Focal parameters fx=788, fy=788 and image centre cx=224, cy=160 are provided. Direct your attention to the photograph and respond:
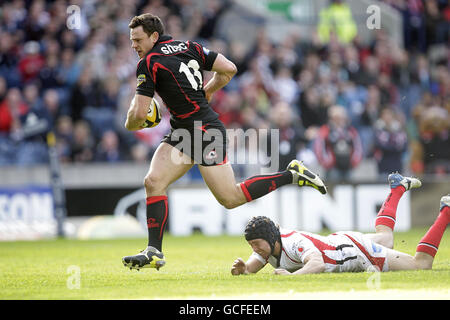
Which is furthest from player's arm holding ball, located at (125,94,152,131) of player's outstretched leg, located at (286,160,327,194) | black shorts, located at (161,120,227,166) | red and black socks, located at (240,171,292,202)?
player's outstretched leg, located at (286,160,327,194)

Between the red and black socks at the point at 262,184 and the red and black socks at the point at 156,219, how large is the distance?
819 millimetres

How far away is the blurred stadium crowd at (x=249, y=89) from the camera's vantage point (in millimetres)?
15000

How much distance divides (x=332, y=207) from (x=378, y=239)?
23.5ft

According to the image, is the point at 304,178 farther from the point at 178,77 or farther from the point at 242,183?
the point at 178,77

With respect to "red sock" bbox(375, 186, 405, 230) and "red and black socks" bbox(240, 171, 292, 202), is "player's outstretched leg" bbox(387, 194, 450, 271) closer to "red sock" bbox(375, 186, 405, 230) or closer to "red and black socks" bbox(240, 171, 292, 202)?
"red sock" bbox(375, 186, 405, 230)

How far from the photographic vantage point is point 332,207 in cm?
1452

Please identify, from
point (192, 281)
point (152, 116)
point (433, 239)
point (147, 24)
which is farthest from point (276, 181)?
point (147, 24)

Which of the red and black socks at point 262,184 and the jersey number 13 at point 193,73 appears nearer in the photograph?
the jersey number 13 at point 193,73

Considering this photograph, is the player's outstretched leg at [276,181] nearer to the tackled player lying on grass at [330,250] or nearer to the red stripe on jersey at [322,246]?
the tackled player lying on grass at [330,250]

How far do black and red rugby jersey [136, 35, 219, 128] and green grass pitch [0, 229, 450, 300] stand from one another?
1.58 meters

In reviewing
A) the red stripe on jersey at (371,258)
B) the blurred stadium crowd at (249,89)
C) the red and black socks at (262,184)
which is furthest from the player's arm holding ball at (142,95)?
the blurred stadium crowd at (249,89)

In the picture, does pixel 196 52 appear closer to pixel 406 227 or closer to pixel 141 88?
pixel 141 88

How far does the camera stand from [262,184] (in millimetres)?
7844

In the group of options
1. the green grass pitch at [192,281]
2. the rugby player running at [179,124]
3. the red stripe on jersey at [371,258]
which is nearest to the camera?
the green grass pitch at [192,281]
